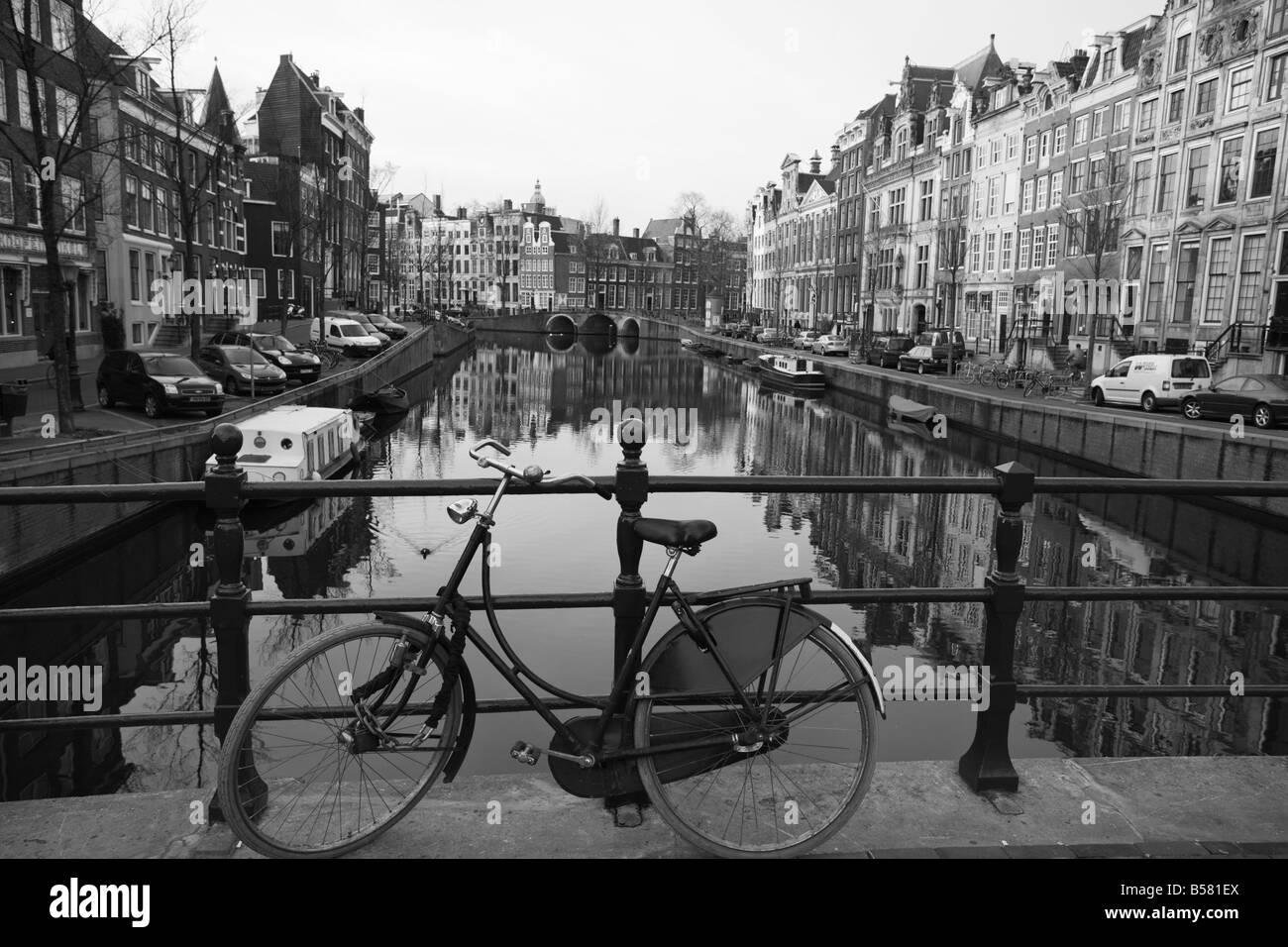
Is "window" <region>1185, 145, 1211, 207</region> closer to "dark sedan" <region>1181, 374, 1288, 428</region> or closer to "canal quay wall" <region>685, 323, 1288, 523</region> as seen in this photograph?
"canal quay wall" <region>685, 323, 1288, 523</region>

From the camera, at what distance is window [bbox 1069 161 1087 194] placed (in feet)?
157

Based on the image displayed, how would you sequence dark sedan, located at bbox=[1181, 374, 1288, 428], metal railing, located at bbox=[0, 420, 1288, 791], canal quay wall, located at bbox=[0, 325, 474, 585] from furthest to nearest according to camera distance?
dark sedan, located at bbox=[1181, 374, 1288, 428], canal quay wall, located at bbox=[0, 325, 474, 585], metal railing, located at bbox=[0, 420, 1288, 791]

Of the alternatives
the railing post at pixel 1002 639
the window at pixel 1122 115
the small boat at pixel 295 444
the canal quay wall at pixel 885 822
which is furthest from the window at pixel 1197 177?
the railing post at pixel 1002 639

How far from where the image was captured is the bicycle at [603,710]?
3.31 metres

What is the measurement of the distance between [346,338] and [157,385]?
26914mm

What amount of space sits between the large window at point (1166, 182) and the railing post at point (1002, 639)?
42202mm

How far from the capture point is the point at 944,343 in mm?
55125

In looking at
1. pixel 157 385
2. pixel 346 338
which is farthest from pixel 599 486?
pixel 346 338

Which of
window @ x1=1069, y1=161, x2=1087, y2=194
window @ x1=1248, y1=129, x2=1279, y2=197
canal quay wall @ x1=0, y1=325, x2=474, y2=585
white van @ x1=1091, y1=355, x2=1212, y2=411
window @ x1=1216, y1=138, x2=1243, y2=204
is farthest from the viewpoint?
window @ x1=1069, y1=161, x2=1087, y2=194

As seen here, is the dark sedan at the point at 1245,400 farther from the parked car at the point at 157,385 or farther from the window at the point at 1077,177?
the parked car at the point at 157,385

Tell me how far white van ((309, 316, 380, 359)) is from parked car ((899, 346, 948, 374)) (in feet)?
90.0

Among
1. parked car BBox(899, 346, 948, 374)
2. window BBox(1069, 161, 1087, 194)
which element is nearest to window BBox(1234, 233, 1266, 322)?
window BBox(1069, 161, 1087, 194)

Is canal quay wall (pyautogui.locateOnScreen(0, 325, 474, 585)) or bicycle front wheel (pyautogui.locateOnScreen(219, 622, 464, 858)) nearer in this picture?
bicycle front wheel (pyautogui.locateOnScreen(219, 622, 464, 858))

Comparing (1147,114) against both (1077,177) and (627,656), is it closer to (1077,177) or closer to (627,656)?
(1077,177)
